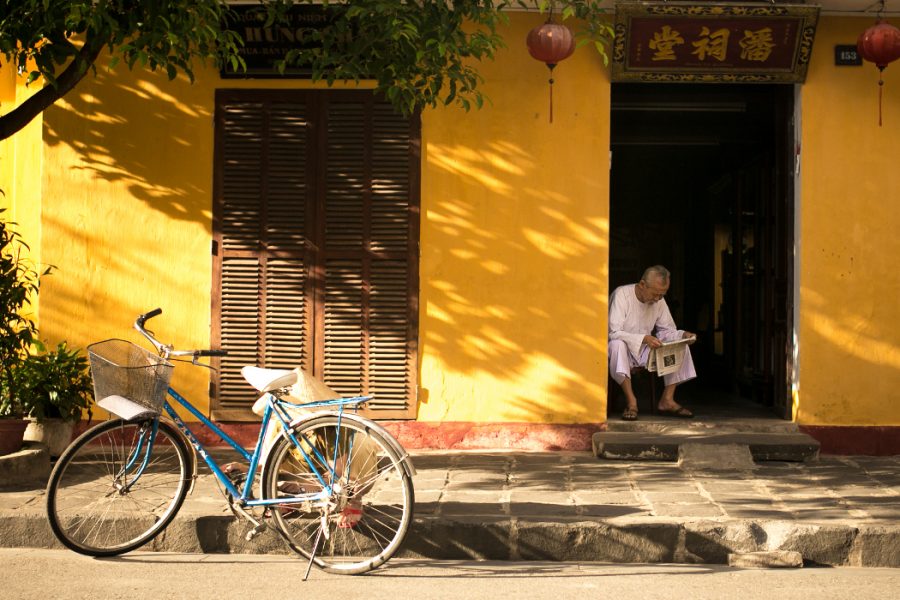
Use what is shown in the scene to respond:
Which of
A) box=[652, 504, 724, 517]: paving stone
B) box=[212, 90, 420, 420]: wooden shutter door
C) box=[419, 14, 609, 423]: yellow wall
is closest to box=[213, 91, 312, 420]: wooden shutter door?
box=[212, 90, 420, 420]: wooden shutter door

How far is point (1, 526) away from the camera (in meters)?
5.69

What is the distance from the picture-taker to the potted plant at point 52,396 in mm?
7379

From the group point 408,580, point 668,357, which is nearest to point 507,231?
point 668,357

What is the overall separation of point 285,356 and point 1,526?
301 cm

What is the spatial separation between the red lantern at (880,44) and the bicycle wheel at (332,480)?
4917 mm

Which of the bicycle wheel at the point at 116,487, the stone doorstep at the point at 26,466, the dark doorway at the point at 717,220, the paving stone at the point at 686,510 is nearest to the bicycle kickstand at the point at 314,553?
the bicycle wheel at the point at 116,487

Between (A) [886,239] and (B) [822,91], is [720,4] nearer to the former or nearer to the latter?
(B) [822,91]

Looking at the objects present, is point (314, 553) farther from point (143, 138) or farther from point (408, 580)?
point (143, 138)

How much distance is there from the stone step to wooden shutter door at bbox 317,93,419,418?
1.60m

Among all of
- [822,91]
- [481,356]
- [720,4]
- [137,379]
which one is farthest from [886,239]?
[137,379]

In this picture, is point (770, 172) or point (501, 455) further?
point (770, 172)

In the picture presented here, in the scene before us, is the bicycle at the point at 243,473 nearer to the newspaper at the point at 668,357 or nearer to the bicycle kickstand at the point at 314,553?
the bicycle kickstand at the point at 314,553

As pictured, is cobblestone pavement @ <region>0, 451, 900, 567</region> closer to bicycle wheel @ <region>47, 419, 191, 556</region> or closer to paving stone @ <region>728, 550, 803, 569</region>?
paving stone @ <region>728, 550, 803, 569</region>

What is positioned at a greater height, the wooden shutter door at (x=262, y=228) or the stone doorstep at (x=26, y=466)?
the wooden shutter door at (x=262, y=228)
